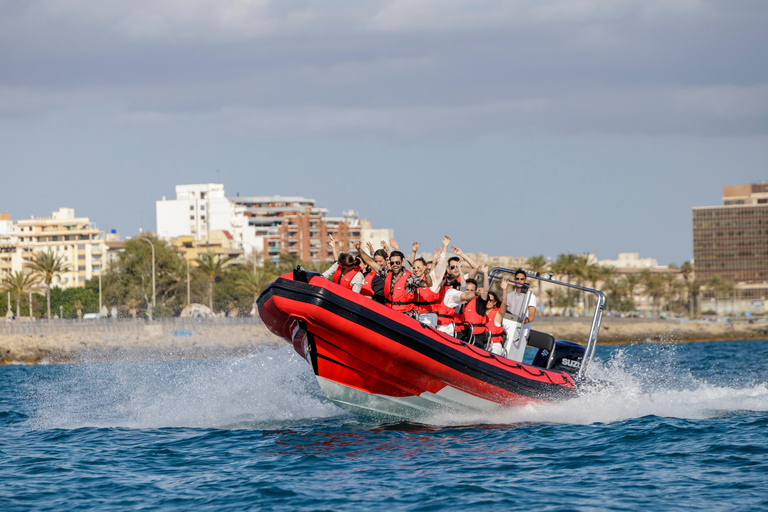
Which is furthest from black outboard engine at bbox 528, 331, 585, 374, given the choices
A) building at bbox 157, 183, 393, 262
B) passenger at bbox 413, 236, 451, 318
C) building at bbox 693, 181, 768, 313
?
building at bbox 693, 181, 768, 313

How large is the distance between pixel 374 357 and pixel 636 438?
120 inches

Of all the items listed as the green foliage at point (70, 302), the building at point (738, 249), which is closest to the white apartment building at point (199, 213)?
the green foliage at point (70, 302)

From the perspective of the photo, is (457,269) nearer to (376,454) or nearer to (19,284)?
(376,454)

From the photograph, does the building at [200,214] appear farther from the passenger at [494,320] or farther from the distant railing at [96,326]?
the passenger at [494,320]

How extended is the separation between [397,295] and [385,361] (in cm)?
83

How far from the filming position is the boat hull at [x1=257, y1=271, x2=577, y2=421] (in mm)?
9633

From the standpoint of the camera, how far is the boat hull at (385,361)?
31.6ft

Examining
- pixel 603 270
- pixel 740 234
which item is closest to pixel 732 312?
pixel 740 234

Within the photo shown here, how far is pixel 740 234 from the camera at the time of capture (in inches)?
4653

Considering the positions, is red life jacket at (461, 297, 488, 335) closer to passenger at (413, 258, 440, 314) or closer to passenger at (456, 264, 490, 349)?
passenger at (456, 264, 490, 349)

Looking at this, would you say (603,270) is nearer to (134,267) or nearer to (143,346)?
(134,267)

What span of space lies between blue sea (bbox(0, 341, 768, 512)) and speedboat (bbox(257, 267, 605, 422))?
12.0 inches

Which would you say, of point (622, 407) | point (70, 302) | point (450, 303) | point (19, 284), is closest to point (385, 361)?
point (450, 303)

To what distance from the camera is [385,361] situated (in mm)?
9977
